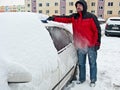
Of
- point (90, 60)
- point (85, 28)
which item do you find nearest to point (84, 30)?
point (85, 28)

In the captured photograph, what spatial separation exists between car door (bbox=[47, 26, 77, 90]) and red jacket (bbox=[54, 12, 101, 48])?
0.69 ft

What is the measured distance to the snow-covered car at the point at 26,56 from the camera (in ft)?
7.54

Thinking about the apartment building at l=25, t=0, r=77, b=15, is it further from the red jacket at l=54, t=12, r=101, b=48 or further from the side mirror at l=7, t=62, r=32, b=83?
the side mirror at l=7, t=62, r=32, b=83

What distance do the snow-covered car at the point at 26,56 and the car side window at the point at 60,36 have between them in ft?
1.91

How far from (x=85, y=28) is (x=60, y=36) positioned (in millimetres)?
541

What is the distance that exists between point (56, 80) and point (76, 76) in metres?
2.26

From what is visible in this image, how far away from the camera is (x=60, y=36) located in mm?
4637

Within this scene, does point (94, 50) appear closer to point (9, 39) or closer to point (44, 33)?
point (44, 33)

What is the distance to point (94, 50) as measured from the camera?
5.00 meters

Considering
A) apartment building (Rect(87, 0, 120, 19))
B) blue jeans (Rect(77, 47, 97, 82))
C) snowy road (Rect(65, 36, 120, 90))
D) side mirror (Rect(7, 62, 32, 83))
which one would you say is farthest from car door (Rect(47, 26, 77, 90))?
apartment building (Rect(87, 0, 120, 19))

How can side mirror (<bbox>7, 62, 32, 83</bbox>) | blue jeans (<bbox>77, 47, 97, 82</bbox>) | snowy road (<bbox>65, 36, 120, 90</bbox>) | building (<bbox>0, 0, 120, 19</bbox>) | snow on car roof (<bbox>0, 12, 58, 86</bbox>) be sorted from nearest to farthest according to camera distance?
side mirror (<bbox>7, 62, 32, 83</bbox>)
snow on car roof (<bbox>0, 12, 58, 86</bbox>)
blue jeans (<bbox>77, 47, 97, 82</bbox>)
snowy road (<bbox>65, 36, 120, 90</bbox>)
building (<bbox>0, 0, 120, 19</bbox>)

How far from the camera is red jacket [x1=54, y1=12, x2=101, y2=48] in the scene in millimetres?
4801

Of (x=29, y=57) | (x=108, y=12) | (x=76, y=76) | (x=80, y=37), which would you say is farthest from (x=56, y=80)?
(x=108, y=12)

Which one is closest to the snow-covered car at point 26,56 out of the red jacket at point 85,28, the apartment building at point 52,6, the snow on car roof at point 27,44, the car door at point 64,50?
the snow on car roof at point 27,44
